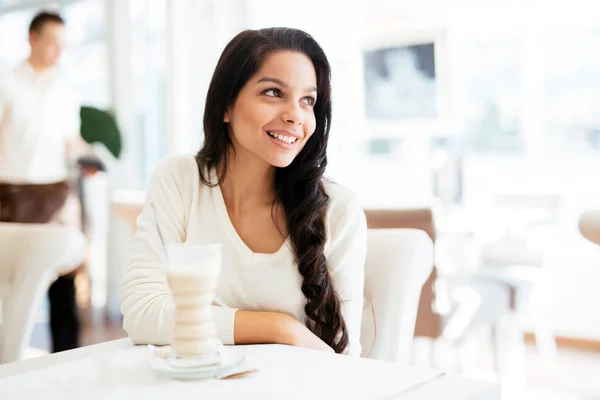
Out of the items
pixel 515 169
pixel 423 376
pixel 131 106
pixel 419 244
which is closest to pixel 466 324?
pixel 419 244

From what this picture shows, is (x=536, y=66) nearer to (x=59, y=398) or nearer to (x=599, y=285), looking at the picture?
(x=599, y=285)

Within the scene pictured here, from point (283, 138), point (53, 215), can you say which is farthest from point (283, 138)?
point (53, 215)

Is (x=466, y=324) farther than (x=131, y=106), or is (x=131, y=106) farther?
(x=131, y=106)

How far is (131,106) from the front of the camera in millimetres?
4879

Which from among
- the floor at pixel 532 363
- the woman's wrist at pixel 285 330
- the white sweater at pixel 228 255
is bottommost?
the floor at pixel 532 363

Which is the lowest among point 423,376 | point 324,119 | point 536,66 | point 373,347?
point 373,347

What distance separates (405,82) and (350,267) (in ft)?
12.5

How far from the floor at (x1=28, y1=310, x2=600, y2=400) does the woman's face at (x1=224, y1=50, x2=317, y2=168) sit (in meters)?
1.55

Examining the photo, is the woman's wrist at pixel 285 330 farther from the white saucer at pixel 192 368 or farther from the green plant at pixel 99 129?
the green plant at pixel 99 129

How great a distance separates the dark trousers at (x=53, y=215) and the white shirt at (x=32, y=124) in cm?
16

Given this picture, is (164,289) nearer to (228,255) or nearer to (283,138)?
(228,255)

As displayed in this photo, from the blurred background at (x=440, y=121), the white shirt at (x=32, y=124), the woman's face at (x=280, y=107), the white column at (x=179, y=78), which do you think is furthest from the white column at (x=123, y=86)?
the woman's face at (x=280, y=107)

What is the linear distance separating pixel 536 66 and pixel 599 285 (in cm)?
139

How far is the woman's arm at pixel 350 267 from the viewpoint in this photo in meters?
1.44
